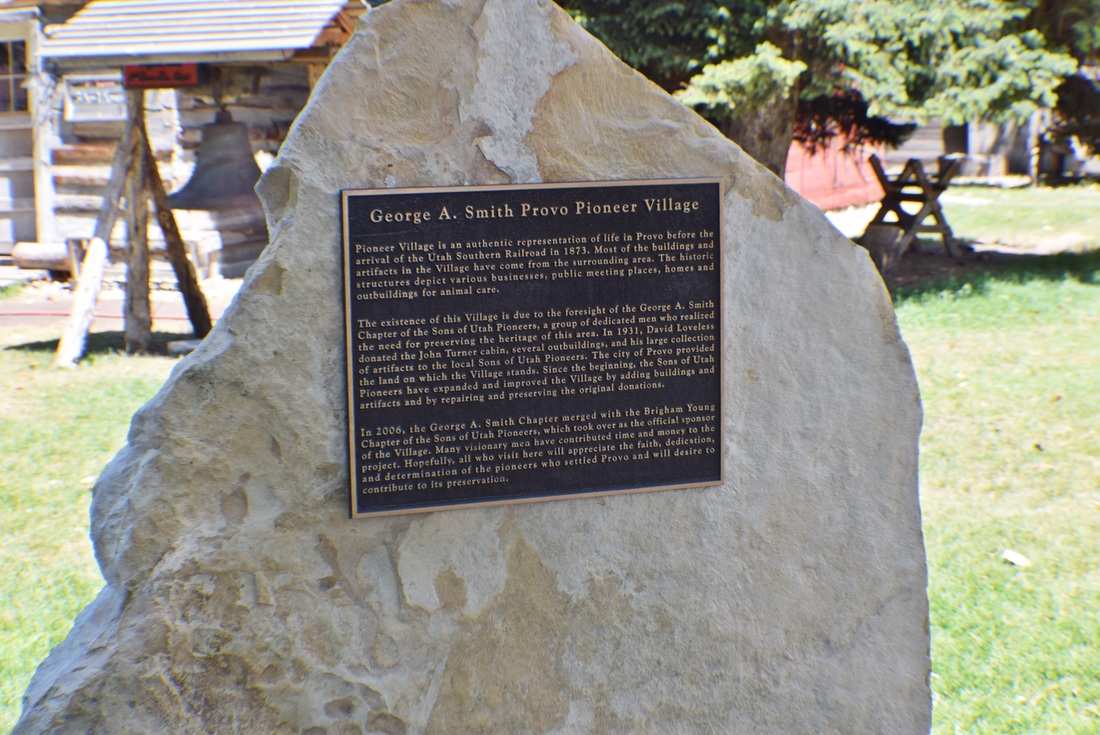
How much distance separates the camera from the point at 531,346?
3.05 m

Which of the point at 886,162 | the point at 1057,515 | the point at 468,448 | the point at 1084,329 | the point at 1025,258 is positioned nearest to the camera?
the point at 468,448

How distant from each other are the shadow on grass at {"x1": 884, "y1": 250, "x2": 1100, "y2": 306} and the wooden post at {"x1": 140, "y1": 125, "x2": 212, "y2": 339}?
6.28 metres

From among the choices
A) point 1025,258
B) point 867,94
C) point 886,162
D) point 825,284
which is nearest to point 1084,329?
point 867,94

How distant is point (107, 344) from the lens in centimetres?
886

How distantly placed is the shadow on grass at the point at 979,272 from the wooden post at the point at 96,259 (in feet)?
22.3

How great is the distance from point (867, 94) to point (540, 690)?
7.23m

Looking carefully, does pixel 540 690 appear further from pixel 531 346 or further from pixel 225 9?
pixel 225 9

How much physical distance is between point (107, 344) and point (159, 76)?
2.37 meters

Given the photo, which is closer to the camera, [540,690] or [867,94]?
[540,690]

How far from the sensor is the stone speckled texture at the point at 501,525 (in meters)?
2.80

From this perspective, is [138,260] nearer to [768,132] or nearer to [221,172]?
[221,172]

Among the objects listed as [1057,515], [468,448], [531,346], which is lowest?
[1057,515]

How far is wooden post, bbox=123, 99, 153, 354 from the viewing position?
8123mm

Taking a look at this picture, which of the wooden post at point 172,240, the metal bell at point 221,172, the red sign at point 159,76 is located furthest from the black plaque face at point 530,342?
the wooden post at point 172,240
